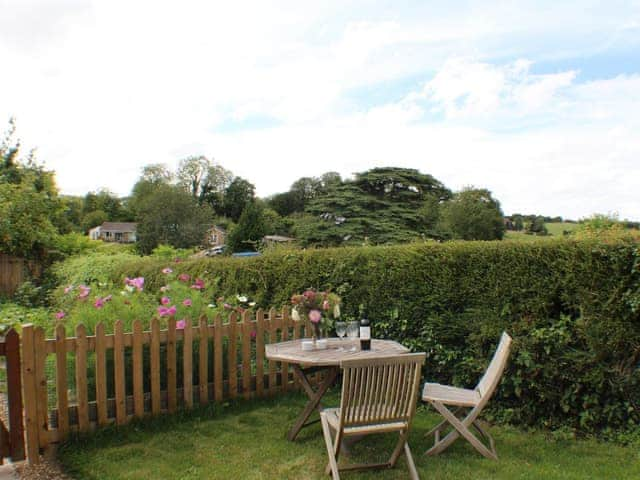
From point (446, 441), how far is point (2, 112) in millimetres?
23124

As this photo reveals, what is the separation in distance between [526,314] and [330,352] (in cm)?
205

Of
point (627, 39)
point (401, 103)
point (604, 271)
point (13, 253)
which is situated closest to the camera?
point (604, 271)

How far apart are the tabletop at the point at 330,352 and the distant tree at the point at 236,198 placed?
223 feet

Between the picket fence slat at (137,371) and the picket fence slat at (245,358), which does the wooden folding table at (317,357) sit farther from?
the picket fence slat at (137,371)

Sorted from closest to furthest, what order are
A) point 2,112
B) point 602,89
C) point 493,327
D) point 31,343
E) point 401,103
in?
point 31,343, point 493,327, point 602,89, point 401,103, point 2,112

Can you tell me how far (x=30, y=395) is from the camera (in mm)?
3918

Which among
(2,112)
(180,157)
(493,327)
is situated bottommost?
(493,327)

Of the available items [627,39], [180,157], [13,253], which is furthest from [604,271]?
[180,157]

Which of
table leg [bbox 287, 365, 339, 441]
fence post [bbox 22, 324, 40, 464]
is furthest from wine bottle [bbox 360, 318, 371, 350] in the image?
fence post [bbox 22, 324, 40, 464]

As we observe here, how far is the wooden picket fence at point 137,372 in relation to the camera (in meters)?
4.01

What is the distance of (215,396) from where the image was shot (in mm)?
5262

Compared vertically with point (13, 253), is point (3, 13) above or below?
above

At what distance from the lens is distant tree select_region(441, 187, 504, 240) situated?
43656 millimetres

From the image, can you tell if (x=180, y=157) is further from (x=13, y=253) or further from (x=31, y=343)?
(x=31, y=343)
